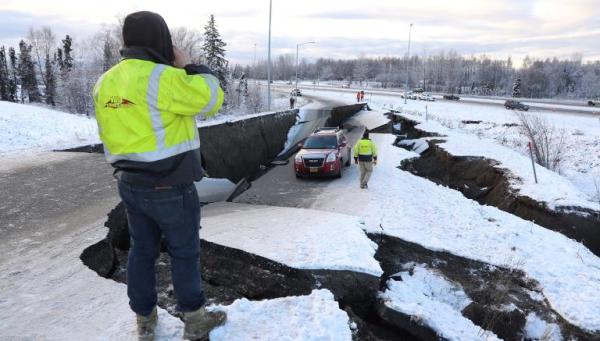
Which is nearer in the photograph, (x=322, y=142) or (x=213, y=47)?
(x=322, y=142)

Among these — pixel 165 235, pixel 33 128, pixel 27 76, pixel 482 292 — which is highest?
pixel 27 76

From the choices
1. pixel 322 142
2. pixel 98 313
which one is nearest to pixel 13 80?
pixel 322 142

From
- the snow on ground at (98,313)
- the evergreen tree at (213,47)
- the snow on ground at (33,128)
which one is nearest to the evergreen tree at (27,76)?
the evergreen tree at (213,47)

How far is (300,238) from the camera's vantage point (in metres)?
7.60

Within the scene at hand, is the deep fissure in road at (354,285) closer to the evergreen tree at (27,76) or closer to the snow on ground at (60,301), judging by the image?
the snow on ground at (60,301)

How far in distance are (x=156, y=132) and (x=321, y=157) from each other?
13.1 metres

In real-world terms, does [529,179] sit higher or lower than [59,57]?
lower

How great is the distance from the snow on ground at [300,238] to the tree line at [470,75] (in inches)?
2447

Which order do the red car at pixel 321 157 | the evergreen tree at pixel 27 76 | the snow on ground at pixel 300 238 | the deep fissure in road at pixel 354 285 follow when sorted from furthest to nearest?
the evergreen tree at pixel 27 76 → the red car at pixel 321 157 → the snow on ground at pixel 300 238 → the deep fissure in road at pixel 354 285

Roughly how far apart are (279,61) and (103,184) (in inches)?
7724

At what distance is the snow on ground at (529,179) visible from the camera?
13.5m

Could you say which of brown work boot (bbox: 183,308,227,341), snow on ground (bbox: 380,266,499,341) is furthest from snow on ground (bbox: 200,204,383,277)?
brown work boot (bbox: 183,308,227,341)

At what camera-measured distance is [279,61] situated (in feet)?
651

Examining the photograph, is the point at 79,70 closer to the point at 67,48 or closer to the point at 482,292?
the point at 67,48
